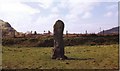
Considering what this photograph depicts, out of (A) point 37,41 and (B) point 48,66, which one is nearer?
(B) point 48,66

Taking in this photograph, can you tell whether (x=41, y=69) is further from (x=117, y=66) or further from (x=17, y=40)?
(x=17, y=40)

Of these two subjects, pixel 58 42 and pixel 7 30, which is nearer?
pixel 58 42

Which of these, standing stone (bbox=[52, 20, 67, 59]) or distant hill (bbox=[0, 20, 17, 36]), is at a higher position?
distant hill (bbox=[0, 20, 17, 36])

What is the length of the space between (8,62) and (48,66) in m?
4.14

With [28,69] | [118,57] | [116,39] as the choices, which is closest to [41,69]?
[28,69]

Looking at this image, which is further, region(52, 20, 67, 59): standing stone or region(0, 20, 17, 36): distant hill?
region(0, 20, 17, 36): distant hill

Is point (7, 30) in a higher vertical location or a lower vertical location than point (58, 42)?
higher

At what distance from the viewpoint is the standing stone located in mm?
28047

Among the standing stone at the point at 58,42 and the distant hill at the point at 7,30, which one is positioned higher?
the distant hill at the point at 7,30

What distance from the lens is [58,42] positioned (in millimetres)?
28375

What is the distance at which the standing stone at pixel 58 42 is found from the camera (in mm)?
28047

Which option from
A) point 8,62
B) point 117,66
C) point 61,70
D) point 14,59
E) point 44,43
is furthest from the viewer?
point 44,43

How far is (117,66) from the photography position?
2275 cm

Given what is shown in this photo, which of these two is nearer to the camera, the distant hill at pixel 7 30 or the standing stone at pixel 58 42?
the standing stone at pixel 58 42
